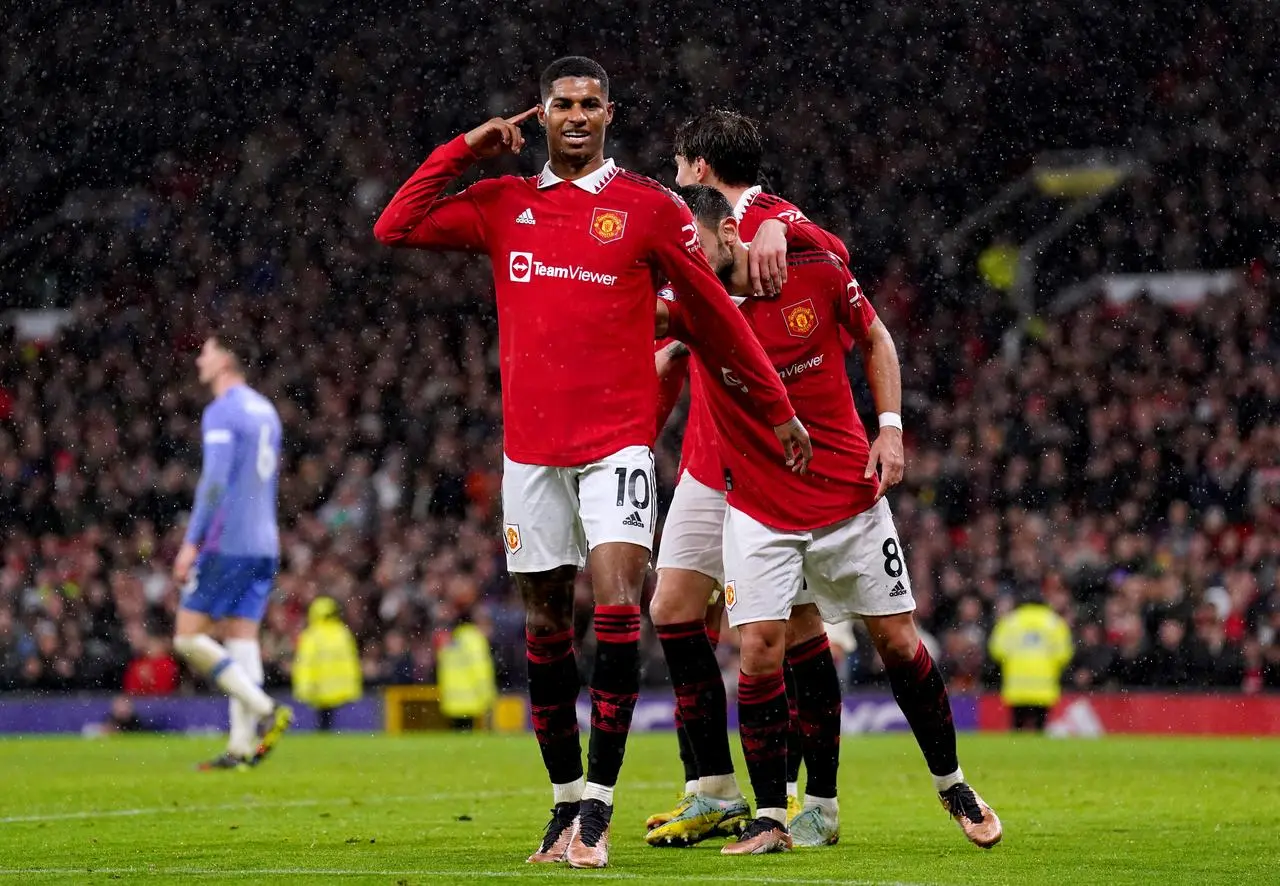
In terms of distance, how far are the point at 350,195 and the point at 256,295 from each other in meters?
2.00

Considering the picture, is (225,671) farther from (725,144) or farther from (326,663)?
(326,663)

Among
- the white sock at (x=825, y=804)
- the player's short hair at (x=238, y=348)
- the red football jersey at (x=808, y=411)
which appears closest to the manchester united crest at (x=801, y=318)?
the red football jersey at (x=808, y=411)

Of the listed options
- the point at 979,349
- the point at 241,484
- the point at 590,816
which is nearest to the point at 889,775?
the point at 241,484

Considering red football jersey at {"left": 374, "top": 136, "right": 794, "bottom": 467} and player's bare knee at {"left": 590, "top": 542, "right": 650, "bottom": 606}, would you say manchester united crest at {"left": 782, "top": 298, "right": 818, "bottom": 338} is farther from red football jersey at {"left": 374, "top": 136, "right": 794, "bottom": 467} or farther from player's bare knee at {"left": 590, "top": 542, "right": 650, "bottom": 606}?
player's bare knee at {"left": 590, "top": 542, "right": 650, "bottom": 606}

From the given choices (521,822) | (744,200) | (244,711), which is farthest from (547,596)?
(244,711)

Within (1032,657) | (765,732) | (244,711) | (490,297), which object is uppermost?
(490,297)

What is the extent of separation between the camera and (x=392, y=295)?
83.2 feet

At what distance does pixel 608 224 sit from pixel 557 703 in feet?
4.92

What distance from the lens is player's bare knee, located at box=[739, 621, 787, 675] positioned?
20.1 feet

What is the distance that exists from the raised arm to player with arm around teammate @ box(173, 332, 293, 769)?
5.23 metres

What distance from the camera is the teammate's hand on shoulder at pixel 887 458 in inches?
242

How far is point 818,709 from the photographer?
6590mm

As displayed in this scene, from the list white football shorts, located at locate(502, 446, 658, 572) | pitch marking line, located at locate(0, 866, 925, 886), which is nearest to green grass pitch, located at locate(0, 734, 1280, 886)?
pitch marking line, located at locate(0, 866, 925, 886)

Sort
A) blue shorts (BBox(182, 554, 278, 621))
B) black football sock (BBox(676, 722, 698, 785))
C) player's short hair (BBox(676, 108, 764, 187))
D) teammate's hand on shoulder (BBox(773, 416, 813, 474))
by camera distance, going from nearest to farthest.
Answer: teammate's hand on shoulder (BBox(773, 416, 813, 474))
player's short hair (BBox(676, 108, 764, 187))
black football sock (BBox(676, 722, 698, 785))
blue shorts (BBox(182, 554, 278, 621))
